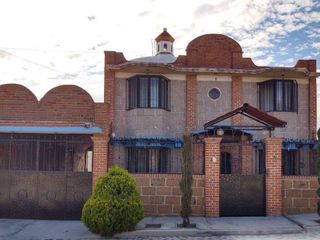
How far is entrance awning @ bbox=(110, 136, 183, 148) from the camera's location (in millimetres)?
18605

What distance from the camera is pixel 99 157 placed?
46.1 feet

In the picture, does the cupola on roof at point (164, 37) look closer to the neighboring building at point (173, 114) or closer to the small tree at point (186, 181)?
the neighboring building at point (173, 114)

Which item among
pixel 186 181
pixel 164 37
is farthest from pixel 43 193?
pixel 164 37

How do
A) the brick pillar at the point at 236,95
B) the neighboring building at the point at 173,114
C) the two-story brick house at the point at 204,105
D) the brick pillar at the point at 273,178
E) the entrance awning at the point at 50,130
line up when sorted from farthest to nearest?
the brick pillar at the point at 236,95, the two-story brick house at the point at 204,105, the neighboring building at the point at 173,114, the entrance awning at the point at 50,130, the brick pillar at the point at 273,178

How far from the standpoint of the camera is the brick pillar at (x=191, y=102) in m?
20.4

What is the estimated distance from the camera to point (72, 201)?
1406 cm

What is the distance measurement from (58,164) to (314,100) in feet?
47.3

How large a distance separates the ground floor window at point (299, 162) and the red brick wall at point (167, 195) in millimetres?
8964

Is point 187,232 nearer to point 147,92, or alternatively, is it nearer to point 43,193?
point 43,193

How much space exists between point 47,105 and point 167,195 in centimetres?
658

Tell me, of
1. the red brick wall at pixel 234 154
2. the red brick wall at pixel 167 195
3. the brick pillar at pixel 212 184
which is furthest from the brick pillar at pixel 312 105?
the red brick wall at pixel 167 195

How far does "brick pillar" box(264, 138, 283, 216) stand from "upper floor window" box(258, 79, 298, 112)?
7.16 m

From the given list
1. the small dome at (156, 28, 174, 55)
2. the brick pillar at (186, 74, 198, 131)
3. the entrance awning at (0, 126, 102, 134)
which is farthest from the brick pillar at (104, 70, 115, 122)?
the small dome at (156, 28, 174, 55)

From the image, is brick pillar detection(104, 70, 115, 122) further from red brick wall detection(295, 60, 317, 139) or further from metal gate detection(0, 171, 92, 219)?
red brick wall detection(295, 60, 317, 139)
